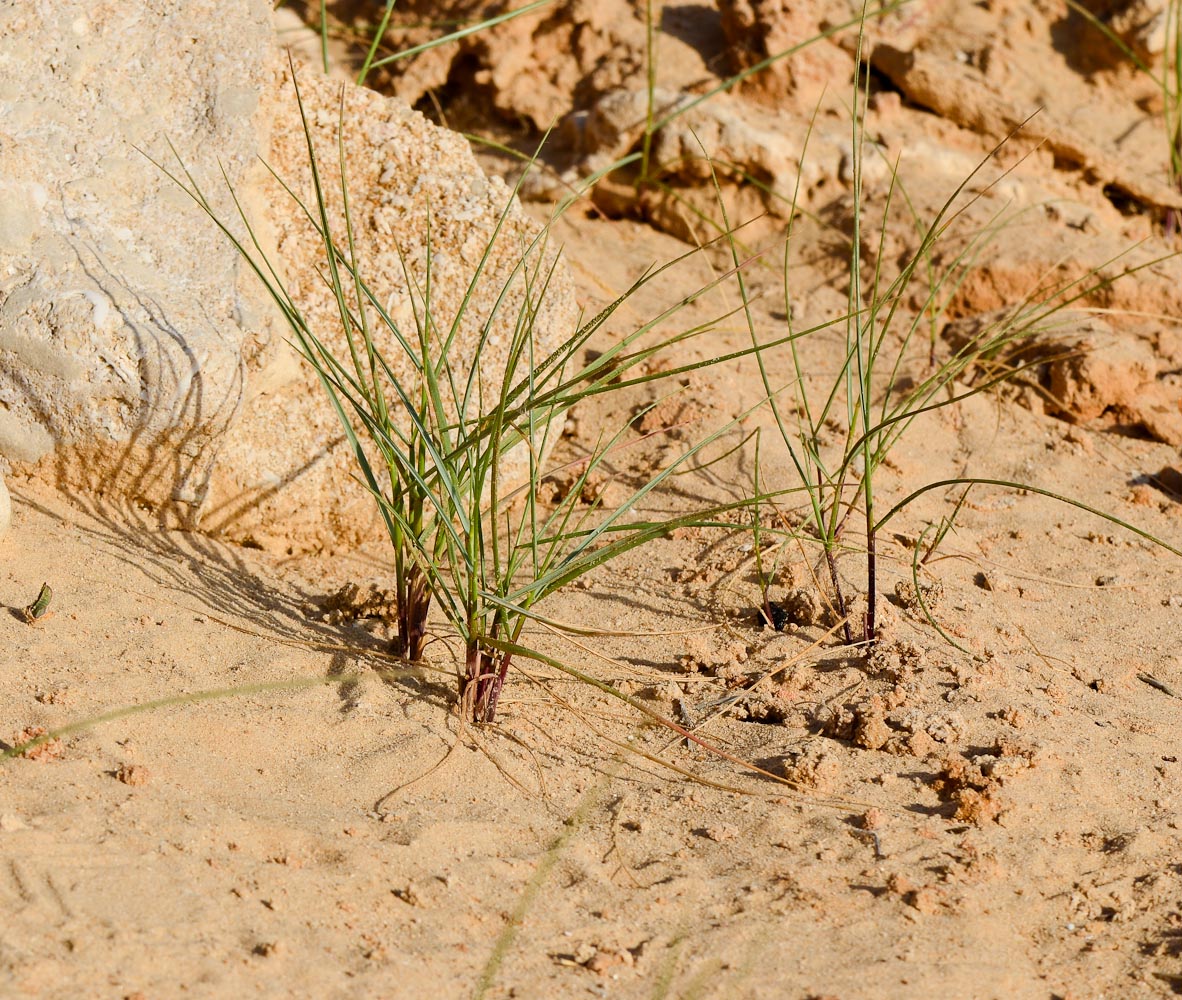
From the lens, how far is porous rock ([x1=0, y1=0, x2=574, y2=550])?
2537 millimetres

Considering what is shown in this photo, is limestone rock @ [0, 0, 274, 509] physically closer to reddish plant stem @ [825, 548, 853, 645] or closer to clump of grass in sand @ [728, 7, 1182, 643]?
clump of grass in sand @ [728, 7, 1182, 643]

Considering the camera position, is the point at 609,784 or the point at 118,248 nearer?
the point at 609,784

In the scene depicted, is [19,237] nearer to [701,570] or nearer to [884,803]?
[701,570]

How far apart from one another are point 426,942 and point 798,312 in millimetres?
2537

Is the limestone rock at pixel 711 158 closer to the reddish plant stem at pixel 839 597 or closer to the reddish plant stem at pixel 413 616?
the reddish plant stem at pixel 839 597

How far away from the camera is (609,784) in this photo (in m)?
2.13

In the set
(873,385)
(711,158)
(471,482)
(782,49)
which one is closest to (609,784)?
(471,482)

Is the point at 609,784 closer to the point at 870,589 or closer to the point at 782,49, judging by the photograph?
the point at 870,589

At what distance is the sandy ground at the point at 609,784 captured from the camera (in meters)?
1.72

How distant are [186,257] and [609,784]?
1446mm

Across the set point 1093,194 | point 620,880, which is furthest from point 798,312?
point 620,880

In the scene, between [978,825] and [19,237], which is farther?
[19,237]

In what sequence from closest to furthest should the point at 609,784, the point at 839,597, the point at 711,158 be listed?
the point at 609,784 < the point at 839,597 < the point at 711,158

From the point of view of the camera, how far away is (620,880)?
1.91m
